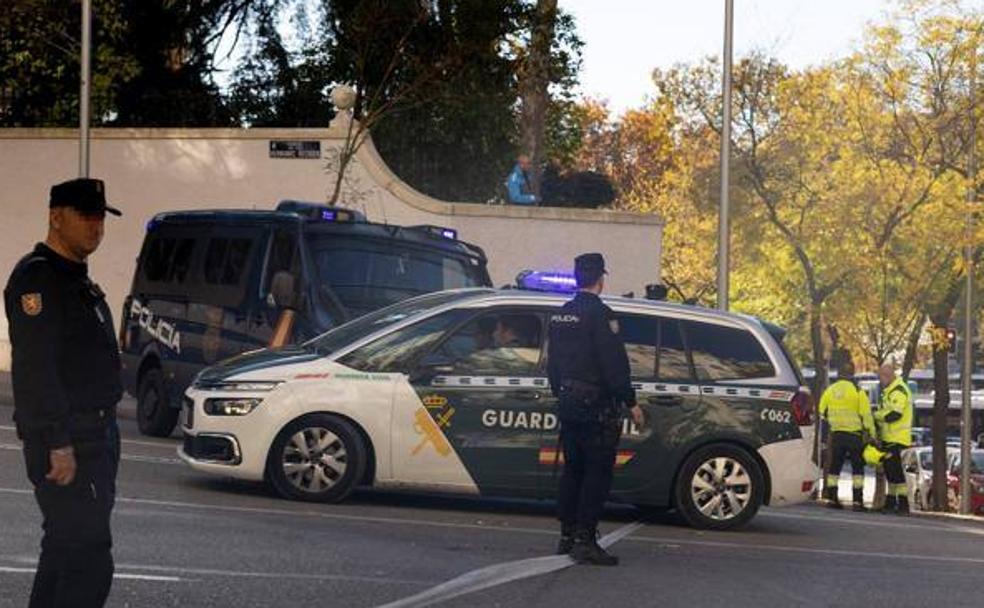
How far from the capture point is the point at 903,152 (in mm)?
36750

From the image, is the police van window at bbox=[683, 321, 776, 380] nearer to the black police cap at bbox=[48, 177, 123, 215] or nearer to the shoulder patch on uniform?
the black police cap at bbox=[48, 177, 123, 215]

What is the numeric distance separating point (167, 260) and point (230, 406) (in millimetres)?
5527

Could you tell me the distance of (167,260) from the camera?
18.1 meters

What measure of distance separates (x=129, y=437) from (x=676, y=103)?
2339cm

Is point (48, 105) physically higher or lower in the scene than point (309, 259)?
higher

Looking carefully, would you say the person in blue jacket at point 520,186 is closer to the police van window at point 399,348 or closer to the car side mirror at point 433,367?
the police van window at point 399,348

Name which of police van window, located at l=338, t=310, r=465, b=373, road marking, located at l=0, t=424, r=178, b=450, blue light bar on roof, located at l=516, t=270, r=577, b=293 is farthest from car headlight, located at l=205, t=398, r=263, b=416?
road marking, located at l=0, t=424, r=178, b=450

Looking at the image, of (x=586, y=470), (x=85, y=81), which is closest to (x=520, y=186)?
(x=85, y=81)

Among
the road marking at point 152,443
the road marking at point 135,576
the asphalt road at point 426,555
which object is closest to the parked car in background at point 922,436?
the road marking at point 152,443

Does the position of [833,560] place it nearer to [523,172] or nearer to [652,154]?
[523,172]

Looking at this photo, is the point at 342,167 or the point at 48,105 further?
the point at 48,105

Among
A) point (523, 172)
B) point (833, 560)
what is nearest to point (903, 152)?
point (523, 172)

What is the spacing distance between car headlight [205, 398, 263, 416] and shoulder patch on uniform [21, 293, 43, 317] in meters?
6.92

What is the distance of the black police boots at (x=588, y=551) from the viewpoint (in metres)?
10.7
